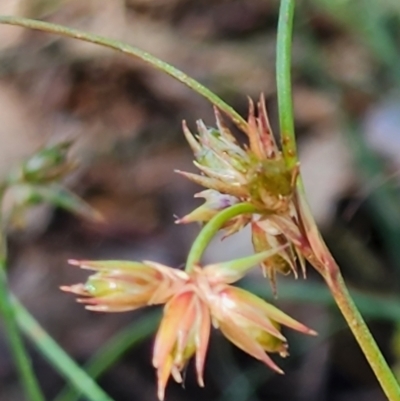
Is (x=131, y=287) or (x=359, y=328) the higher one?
(x=131, y=287)

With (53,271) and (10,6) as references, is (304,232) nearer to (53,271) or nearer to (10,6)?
(53,271)

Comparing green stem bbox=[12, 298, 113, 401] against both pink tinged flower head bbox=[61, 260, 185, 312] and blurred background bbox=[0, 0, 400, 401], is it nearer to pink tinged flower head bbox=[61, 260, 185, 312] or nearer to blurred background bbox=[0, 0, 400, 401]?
blurred background bbox=[0, 0, 400, 401]

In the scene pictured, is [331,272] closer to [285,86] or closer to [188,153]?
[285,86]

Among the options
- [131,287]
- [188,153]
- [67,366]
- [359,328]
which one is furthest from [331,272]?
[188,153]

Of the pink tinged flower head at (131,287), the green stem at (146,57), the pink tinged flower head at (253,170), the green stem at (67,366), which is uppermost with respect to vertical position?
the green stem at (146,57)

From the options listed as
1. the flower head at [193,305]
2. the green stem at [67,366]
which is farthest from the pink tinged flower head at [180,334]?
the green stem at [67,366]

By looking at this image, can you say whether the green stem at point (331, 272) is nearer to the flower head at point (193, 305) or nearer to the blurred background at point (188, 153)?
the flower head at point (193, 305)
